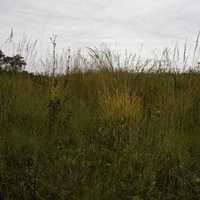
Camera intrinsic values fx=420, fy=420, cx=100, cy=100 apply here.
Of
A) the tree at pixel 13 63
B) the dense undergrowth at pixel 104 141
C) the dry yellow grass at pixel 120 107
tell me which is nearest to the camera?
the dense undergrowth at pixel 104 141

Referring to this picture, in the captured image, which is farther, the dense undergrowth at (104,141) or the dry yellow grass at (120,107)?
the dry yellow grass at (120,107)

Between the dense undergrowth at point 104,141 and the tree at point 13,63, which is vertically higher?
the tree at point 13,63

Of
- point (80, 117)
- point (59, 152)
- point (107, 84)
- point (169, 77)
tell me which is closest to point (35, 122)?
point (80, 117)

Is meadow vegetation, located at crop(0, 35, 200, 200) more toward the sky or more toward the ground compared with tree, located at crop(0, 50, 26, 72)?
more toward the ground

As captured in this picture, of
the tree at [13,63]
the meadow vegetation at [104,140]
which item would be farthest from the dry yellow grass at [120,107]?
the tree at [13,63]

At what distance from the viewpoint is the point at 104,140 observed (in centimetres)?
461

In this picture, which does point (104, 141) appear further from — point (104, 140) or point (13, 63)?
point (13, 63)

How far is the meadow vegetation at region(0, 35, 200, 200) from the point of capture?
149 inches

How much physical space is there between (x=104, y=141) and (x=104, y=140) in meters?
0.01

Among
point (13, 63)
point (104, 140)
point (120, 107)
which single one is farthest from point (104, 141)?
point (13, 63)

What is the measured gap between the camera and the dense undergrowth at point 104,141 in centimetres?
377

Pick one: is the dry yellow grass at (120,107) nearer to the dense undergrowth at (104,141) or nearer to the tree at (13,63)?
the dense undergrowth at (104,141)

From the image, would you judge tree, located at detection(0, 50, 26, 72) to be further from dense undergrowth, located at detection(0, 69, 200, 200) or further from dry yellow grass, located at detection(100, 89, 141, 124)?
Answer: dry yellow grass, located at detection(100, 89, 141, 124)

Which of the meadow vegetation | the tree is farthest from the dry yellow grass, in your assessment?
the tree
